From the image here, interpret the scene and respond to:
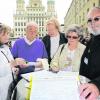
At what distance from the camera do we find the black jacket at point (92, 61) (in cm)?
253

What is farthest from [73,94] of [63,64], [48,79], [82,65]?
[63,64]

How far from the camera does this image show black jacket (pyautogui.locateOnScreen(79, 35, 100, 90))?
2533mm

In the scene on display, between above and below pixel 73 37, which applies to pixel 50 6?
above

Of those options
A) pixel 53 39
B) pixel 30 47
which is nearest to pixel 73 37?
pixel 30 47

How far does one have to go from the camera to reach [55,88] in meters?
1.97

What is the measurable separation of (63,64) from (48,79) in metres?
2.10

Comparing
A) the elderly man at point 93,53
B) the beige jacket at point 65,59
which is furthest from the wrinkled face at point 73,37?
the elderly man at point 93,53

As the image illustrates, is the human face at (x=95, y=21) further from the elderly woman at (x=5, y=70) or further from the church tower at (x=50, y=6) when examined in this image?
the church tower at (x=50, y=6)

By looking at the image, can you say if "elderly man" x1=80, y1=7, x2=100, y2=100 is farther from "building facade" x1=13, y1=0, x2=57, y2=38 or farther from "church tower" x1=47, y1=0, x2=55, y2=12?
"church tower" x1=47, y1=0, x2=55, y2=12

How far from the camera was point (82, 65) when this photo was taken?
2801 mm

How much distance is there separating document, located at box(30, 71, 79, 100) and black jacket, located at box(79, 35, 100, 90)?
473mm

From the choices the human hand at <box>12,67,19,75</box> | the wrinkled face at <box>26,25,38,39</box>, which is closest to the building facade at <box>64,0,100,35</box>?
the wrinkled face at <box>26,25,38,39</box>

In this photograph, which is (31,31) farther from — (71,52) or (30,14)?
(30,14)

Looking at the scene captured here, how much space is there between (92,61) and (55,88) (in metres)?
0.69
